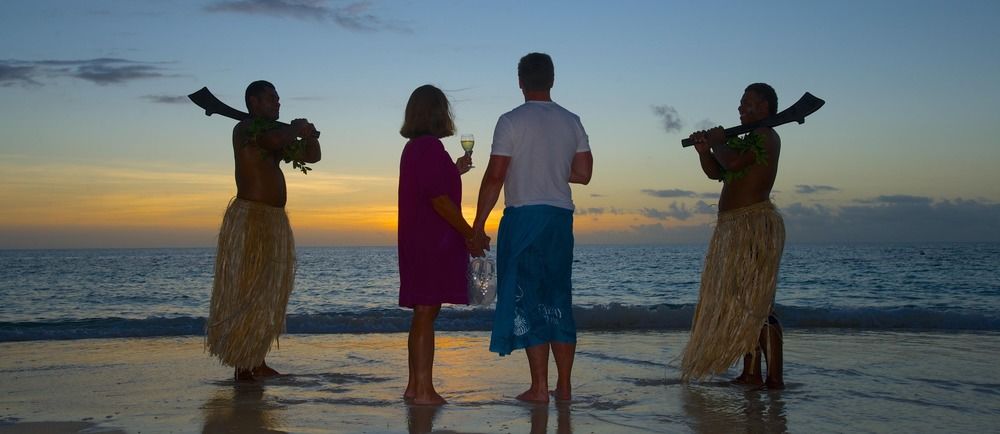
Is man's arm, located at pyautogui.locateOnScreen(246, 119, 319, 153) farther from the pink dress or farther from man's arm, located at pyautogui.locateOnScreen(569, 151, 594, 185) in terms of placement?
man's arm, located at pyautogui.locateOnScreen(569, 151, 594, 185)

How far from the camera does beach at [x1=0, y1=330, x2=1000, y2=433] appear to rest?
4.21 metres

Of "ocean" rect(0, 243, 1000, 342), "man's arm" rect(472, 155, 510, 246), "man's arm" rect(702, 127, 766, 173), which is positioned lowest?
"ocean" rect(0, 243, 1000, 342)

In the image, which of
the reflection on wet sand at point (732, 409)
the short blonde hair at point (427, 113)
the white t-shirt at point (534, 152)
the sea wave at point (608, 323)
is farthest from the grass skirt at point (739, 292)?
the sea wave at point (608, 323)

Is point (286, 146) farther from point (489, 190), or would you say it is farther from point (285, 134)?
point (489, 190)

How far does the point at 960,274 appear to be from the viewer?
28734 millimetres

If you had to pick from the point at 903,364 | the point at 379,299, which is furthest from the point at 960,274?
the point at 903,364

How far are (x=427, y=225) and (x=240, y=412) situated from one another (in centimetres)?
130

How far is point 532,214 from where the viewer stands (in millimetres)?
4434

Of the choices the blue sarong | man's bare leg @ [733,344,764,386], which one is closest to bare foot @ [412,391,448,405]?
the blue sarong

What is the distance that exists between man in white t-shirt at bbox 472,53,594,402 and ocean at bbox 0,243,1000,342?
5.02 m

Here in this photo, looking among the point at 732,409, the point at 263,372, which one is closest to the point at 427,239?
the point at 732,409

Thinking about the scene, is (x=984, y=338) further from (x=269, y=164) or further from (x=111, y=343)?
(x=111, y=343)

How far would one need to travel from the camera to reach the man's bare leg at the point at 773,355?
209 inches

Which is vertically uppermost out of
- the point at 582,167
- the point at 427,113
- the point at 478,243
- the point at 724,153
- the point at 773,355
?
the point at 427,113
